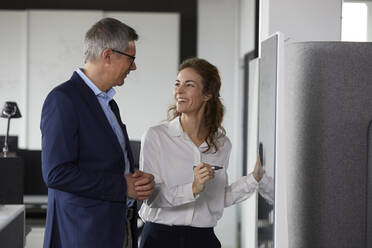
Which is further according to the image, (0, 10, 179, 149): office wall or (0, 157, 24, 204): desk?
(0, 10, 179, 149): office wall

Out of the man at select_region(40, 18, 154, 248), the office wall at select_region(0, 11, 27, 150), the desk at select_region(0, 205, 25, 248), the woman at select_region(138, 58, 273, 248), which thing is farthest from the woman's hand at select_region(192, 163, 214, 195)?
the office wall at select_region(0, 11, 27, 150)

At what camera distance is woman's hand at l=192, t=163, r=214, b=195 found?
6.62ft

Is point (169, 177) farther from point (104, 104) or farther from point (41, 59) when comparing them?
point (41, 59)

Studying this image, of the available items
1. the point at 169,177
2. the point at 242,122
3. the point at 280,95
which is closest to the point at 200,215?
the point at 169,177

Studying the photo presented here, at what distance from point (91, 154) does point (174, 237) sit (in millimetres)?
516

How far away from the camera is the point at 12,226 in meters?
2.92

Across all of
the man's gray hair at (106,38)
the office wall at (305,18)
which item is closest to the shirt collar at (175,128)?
the man's gray hair at (106,38)

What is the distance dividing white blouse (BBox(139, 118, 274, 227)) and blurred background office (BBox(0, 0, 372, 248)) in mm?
3887

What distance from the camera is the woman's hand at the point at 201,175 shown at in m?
2.02

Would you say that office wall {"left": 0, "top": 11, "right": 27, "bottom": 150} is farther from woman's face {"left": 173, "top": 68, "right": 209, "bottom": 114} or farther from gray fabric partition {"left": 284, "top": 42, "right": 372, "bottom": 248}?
gray fabric partition {"left": 284, "top": 42, "right": 372, "bottom": 248}

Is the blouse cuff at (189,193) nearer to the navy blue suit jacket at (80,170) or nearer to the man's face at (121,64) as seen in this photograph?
the navy blue suit jacket at (80,170)

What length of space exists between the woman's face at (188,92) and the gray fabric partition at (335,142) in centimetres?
42

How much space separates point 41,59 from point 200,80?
4.37 metres

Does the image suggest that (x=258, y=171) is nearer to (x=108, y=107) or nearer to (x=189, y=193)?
(x=189, y=193)
